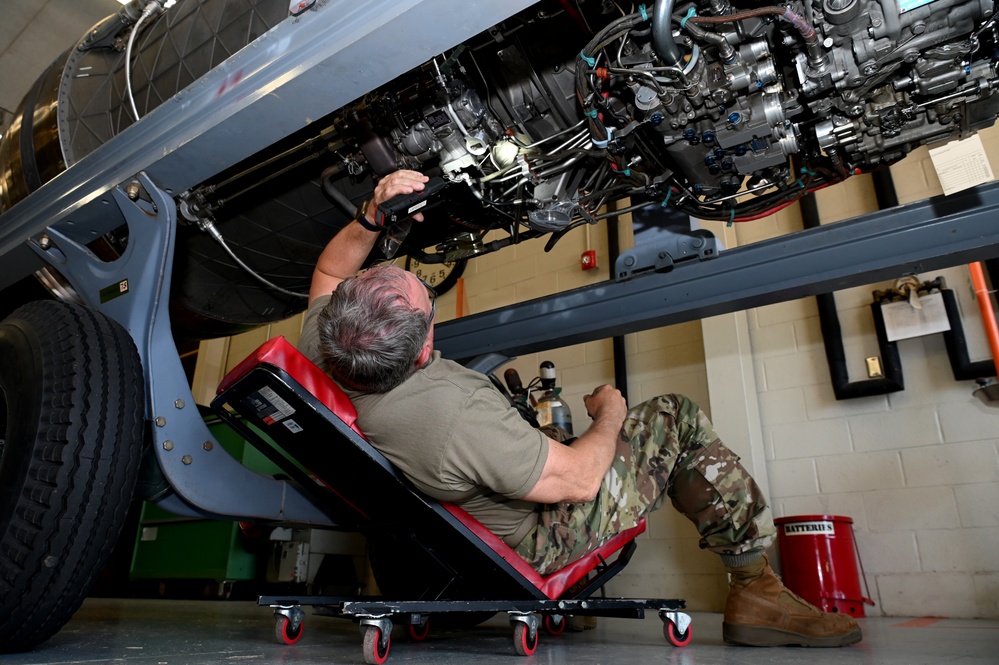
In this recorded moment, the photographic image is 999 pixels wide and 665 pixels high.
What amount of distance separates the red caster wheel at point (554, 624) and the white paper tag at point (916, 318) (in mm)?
1968

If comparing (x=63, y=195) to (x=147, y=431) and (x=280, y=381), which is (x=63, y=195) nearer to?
(x=147, y=431)

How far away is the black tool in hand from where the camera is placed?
64.6 inches

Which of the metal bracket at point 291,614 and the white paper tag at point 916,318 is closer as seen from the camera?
the metal bracket at point 291,614

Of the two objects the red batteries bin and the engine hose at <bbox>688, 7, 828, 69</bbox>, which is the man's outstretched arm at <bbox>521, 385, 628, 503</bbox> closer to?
the engine hose at <bbox>688, 7, 828, 69</bbox>

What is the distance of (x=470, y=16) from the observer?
3.54 ft

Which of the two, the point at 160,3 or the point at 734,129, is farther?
the point at 160,3

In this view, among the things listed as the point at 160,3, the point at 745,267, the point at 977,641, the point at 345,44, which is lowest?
the point at 977,641

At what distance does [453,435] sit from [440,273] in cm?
366

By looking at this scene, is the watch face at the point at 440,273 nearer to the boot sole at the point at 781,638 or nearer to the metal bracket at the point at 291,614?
the metal bracket at the point at 291,614

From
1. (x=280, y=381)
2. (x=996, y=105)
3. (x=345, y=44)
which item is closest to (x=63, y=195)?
(x=280, y=381)

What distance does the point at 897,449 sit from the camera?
2918 millimetres

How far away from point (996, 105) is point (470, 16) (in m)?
1.14

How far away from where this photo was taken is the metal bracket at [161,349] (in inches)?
62.4

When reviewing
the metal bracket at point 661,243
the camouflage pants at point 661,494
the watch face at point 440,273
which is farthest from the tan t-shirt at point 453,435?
the watch face at point 440,273
